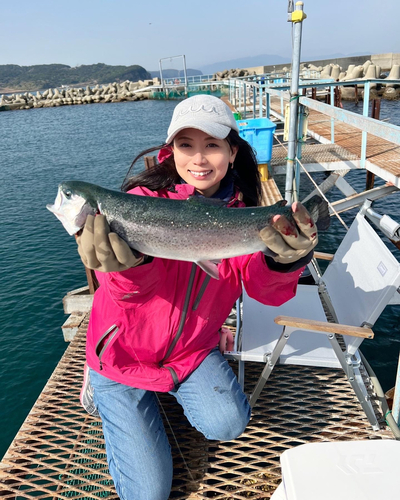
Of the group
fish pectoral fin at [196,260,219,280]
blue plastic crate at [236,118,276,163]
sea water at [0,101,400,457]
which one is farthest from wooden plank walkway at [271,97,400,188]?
fish pectoral fin at [196,260,219,280]

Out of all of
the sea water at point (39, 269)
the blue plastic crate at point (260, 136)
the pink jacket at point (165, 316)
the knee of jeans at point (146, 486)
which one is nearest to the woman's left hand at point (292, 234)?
the pink jacket at point (165, 316)

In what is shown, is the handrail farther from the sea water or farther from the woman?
the sea water

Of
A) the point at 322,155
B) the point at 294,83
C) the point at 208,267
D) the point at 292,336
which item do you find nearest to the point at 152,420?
the point at 208,267

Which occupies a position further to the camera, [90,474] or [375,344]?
[375,344]

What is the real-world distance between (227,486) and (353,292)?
8.70 feet

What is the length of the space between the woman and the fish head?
0.48 m

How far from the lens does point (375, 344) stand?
8102mm

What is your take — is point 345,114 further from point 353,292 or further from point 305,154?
point 305,154

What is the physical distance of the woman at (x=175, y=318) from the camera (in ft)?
10.5

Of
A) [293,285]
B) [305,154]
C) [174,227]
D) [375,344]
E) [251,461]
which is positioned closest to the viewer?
[174,227]

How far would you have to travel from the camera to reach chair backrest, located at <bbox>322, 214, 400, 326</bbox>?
3886 mm

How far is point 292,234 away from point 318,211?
1.27ft

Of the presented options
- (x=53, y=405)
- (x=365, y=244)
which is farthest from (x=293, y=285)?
(x=53, y=405)

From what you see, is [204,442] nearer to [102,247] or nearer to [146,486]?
[146,486]
